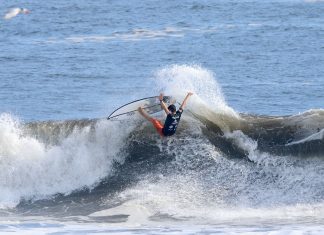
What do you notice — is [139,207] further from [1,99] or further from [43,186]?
[1,99]

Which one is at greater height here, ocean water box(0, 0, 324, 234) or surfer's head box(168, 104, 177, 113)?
surfer's head box(168, 104, 177, 113)

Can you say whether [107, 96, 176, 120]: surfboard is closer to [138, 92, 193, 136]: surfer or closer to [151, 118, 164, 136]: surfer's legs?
[138, 92, 193, 136]: surfer

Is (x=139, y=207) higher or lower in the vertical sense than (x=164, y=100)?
lower

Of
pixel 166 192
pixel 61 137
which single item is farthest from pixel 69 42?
pixel 166 192

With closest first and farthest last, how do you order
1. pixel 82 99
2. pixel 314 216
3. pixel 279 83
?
pixel 314 216 → pixel 82 99 → pixel 279 83

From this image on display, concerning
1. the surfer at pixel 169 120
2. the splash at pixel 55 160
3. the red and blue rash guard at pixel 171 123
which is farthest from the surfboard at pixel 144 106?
the red and blue rash guard at pixel 171 123

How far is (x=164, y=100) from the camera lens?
799 inches

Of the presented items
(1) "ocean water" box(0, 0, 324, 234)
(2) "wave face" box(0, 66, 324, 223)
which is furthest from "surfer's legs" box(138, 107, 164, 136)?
(2) "wave face" box(0, 66, 324, 223)

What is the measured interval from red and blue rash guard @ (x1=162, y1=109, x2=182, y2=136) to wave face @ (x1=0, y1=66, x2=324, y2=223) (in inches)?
37.9

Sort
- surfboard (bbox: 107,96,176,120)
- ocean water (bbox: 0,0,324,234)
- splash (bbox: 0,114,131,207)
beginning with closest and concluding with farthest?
ocean water (bbox: 0,0,324,234) < splash (bbox: 0,114,131,207) < surfboard (bbox: 107,96,176,120)

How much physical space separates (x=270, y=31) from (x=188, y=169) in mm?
21270

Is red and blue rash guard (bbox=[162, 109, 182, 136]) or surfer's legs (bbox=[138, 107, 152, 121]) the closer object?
red and blue rash guard (bbox=[162, 109, 182, 136])

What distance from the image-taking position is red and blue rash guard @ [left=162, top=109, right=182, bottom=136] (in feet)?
61.8

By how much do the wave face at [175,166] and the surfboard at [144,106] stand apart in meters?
0.23
